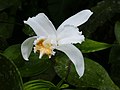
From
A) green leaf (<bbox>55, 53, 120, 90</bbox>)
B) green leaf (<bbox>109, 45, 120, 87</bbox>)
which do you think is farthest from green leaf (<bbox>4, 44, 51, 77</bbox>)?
green leaf (<bbox>109, 45, 120, 87</bbox>)

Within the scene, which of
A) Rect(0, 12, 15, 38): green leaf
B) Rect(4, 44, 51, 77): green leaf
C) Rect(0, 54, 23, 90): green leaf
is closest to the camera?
Rect(0, 54, 23, 90): green leaf

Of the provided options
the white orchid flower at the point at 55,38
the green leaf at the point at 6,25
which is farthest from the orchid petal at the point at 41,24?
the green leaf at the point at 6,25

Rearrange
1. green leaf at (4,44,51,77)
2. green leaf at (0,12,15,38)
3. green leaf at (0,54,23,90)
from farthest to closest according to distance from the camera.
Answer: green leaf at (0,12,15,38) → green leaf at (4,44,51,77) → green leaf at (0,54,23,90)

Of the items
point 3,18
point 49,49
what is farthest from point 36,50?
point 3,18

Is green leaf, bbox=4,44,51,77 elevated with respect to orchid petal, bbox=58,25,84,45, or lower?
lower

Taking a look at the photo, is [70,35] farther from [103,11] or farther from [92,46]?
[103,11]

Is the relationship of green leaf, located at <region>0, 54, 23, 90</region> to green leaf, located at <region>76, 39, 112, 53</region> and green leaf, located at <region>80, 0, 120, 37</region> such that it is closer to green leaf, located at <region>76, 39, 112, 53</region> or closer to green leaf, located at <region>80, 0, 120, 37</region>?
green leaf, located at <region>76, 39, 112, 53</region>

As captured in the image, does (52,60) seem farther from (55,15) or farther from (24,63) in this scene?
(55,15)

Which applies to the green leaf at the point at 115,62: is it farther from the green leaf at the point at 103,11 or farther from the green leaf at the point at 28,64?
the green leaf at the point at 28,64
